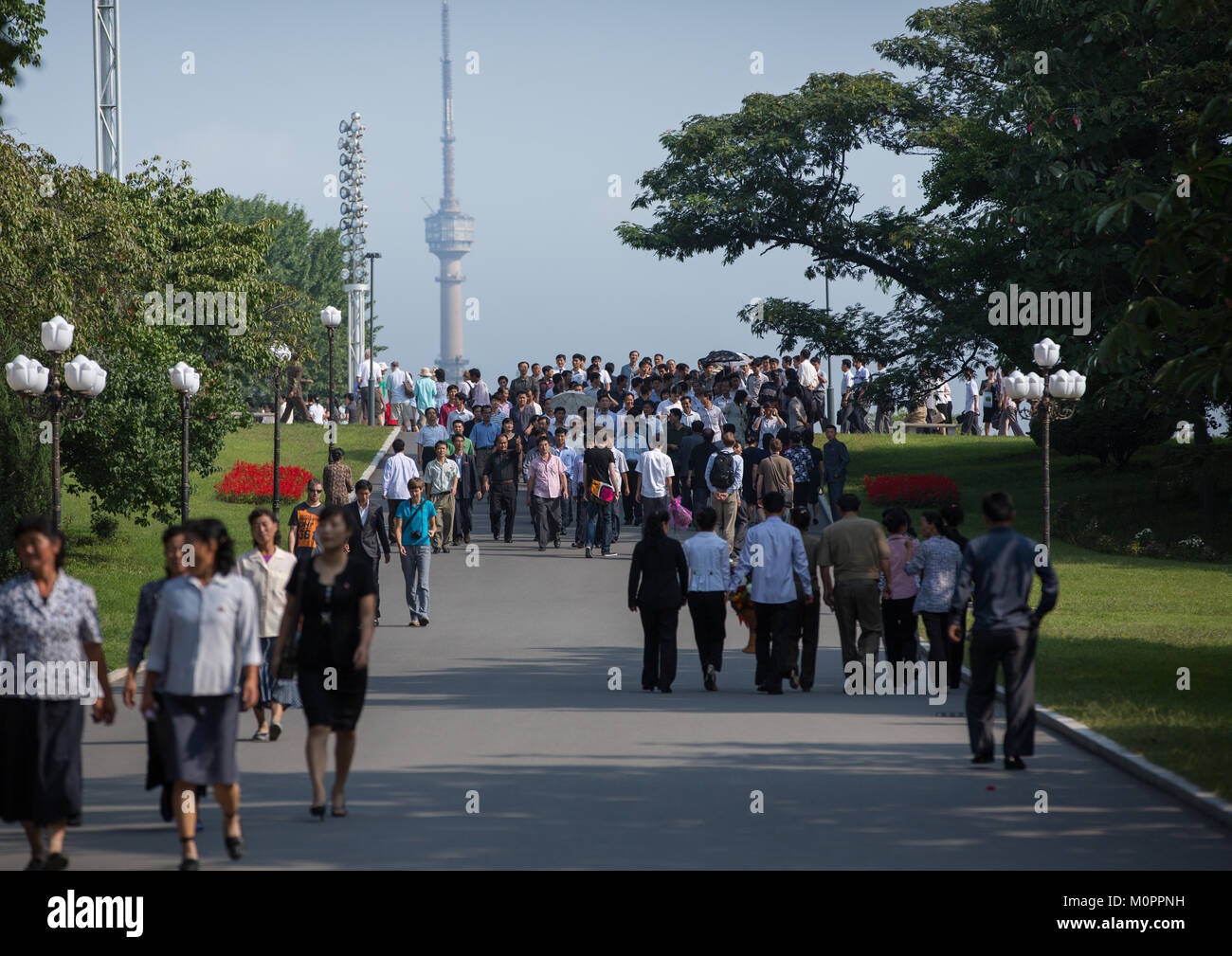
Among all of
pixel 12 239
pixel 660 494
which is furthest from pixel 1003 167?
pixel 12 239

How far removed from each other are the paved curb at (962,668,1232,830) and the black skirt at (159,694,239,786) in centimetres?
567

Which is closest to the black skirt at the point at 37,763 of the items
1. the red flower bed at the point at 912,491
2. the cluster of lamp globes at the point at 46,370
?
the cluster of lamp globes at the point at 46,370

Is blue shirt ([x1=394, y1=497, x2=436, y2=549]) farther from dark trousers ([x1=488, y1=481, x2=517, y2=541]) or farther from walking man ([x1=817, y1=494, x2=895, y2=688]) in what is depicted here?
dark trousers ([x1=488, y1=481, x2=517, y2=541])

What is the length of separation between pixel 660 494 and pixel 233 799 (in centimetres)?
1712

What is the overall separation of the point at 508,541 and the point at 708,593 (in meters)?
12.9

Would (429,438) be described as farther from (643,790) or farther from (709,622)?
(643,790)

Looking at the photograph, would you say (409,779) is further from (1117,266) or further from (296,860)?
(1117,266)

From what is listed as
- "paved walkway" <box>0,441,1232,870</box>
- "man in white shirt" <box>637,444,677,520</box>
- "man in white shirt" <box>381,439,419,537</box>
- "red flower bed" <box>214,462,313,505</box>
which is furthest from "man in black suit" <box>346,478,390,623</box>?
"red flower bed" <box>214,462,313,505</box>

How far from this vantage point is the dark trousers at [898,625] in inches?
583

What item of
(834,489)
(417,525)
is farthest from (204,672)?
(834,489)

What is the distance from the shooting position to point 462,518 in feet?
90.5

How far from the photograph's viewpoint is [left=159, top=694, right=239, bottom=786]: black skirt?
827 centimetres

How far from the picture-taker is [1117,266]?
31.1m

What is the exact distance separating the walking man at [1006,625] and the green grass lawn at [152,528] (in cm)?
1029
